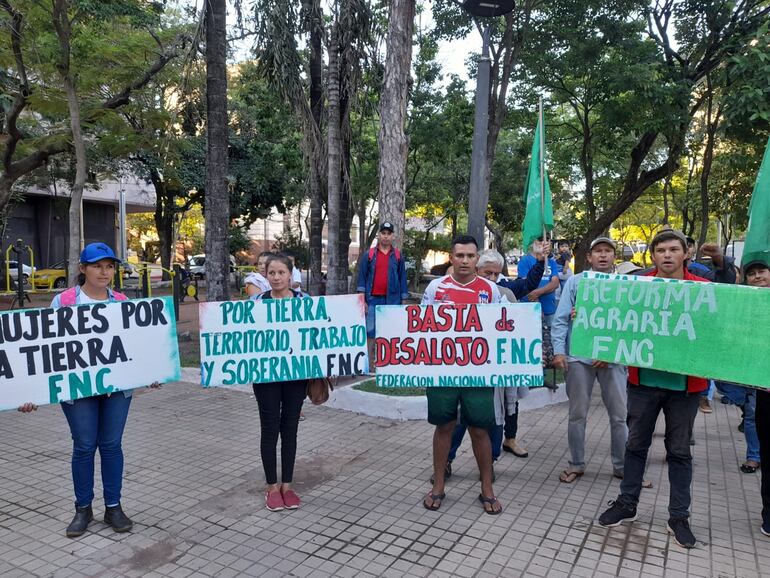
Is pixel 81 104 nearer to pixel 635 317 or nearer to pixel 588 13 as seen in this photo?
pixel 588 13

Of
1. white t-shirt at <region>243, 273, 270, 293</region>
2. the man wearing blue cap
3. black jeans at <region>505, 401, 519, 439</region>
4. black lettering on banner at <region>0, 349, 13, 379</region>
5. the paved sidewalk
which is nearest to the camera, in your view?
the paved sidewalk

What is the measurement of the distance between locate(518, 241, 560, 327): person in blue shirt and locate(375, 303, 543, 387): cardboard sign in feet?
4.68

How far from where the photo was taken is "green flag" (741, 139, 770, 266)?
13.0 ft

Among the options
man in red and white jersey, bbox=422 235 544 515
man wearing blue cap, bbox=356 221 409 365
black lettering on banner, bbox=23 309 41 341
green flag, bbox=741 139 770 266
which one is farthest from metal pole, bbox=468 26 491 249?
black lettering on banner, bbox=23 309 41 341

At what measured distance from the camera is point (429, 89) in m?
17.3

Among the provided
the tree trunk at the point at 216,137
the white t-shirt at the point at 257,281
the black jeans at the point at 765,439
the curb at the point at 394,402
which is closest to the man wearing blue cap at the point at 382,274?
the curb at the point at 394,402

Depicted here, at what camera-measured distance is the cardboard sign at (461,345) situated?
4.38m

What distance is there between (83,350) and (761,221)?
4494 mm

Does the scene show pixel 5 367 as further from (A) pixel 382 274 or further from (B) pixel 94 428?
(A) pixel 382 274

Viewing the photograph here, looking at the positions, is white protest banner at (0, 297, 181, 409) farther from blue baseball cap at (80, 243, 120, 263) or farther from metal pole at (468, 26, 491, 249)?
metal pole at (468, 26, 491, 249)

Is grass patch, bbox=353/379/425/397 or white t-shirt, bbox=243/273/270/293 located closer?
white t-shirt, bbox=243/273/270/293

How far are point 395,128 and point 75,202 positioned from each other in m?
6.84

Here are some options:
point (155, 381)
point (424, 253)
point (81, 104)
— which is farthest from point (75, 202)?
point (424, 253)

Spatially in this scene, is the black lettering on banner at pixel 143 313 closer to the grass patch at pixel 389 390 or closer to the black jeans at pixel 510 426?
the black jeans at pixel 510 426
